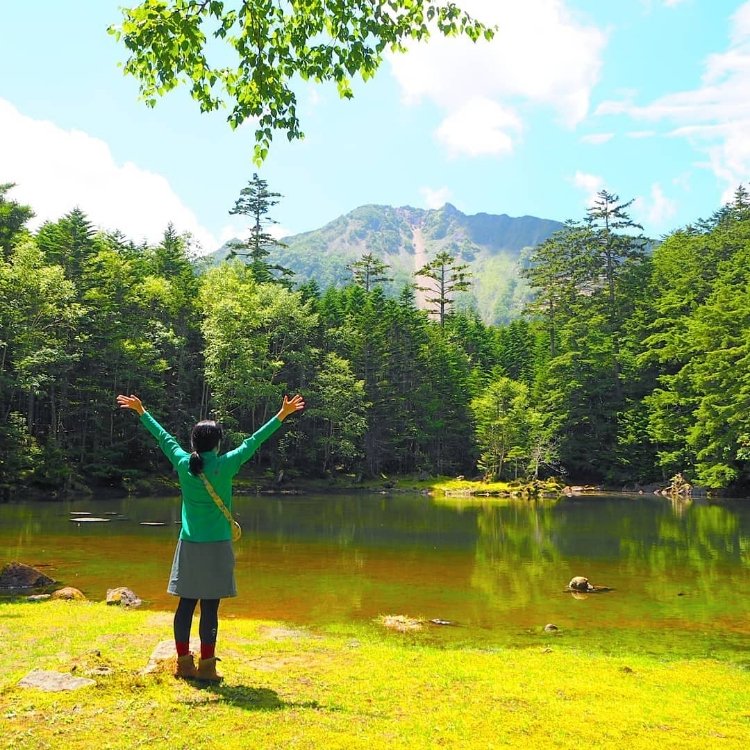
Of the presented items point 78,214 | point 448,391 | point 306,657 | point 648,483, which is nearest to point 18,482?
point 78,214

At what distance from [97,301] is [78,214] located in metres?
7.73

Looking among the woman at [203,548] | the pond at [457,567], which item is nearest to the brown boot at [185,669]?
the woman at [203,548]

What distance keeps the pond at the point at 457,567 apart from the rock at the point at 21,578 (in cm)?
84

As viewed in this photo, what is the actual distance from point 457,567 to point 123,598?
9.02 meters

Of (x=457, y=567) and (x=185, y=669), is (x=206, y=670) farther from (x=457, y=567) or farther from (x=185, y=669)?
(x=457, y=567)

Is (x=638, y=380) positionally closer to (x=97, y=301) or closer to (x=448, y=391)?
(x=448, y=391)

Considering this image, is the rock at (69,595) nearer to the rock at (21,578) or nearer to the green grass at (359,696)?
the rock at (21,578)

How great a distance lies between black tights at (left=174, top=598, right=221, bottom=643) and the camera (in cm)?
597

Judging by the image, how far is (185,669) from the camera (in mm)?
6098

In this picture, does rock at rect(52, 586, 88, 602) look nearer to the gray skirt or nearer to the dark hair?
the gray skirt

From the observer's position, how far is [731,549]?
71.5 feet

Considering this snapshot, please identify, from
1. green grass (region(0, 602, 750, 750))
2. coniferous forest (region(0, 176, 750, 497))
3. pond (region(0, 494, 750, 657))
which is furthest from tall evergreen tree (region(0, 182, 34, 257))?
green grass (region(0, 602, 750, 750))

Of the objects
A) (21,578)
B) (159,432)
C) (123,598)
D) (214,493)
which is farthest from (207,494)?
(21,578)

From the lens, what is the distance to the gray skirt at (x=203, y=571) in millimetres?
5957
